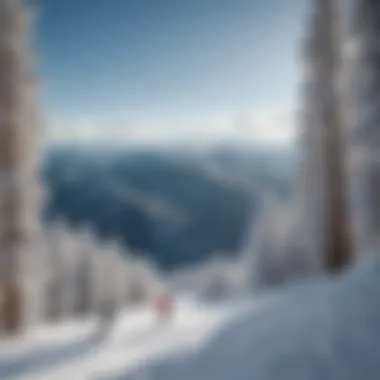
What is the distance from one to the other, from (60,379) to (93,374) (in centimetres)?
62

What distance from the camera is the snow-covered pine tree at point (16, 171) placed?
617 inches

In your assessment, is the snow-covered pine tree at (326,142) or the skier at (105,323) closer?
the skier at (105,323)

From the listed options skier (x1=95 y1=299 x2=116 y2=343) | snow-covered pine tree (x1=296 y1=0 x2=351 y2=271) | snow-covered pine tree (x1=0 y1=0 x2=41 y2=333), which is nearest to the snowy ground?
skier (x1=95 y1=299 x2=116 y2=343)

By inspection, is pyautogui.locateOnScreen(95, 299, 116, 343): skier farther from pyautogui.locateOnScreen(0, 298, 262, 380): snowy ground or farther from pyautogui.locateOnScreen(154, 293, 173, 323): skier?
pyautogui.locateOnScreen(154, 293, 173, 323): skier

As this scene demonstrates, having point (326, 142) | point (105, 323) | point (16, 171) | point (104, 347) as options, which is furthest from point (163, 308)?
point (326, 142)

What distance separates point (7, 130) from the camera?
15969 millimetres

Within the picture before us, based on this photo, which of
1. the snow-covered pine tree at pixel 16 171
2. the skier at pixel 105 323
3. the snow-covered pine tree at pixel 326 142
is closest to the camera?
the skier at pixel 105 323

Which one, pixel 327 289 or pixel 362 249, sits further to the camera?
pixel 362 249

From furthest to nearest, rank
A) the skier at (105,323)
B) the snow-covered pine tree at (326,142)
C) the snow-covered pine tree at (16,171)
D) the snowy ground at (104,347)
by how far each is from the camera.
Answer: the snow-covered pine tree at (326,142), the snow-covered pine tree at (16,171), the skier at (105,323), the snowy ground at (104,347)

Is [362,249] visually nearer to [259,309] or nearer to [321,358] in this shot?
[259,309]

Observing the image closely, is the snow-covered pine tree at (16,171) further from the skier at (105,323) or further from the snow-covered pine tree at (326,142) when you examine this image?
the snow-covered pine tree at (326,142)

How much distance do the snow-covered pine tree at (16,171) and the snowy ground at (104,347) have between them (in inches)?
81.9

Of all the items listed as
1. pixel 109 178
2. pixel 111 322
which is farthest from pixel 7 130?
pixel 109 178

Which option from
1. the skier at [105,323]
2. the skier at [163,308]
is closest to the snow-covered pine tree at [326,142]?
the skier at [163,308]
